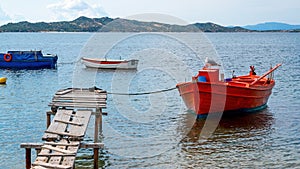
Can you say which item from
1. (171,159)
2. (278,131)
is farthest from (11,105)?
(278,131)

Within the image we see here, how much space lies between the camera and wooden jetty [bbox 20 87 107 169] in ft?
32.9

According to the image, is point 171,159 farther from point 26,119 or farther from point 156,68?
point 156,68

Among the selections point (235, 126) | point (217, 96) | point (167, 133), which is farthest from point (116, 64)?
point (167, 133)

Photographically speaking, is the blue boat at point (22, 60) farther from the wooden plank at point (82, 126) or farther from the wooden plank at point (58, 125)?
the wooden plank at point (82, 126)

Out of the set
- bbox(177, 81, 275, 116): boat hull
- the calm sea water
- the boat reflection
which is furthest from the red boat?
the calm sea water

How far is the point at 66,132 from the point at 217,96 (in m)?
10.7

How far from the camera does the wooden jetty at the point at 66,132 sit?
10.0m

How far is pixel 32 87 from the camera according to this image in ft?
114

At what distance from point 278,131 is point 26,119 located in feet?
40.7

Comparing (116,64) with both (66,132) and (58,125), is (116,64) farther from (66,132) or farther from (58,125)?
(66,132)

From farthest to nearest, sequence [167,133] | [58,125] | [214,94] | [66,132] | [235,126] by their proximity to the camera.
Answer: [214,94], [235,126], [167,133], [58,125], [66,132]

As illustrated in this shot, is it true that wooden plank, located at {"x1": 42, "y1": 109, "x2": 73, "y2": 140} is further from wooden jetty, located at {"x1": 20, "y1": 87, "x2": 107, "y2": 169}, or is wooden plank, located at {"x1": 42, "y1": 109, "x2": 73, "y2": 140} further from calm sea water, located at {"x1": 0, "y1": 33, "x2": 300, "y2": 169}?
calm sea water, located at {"x1": 0, "y1": 33, "x2": 300, "y2": 169}

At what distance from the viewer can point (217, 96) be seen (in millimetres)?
21328

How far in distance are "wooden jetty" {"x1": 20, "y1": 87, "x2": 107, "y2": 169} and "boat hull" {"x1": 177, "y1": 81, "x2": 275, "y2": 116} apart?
5.23 metres
